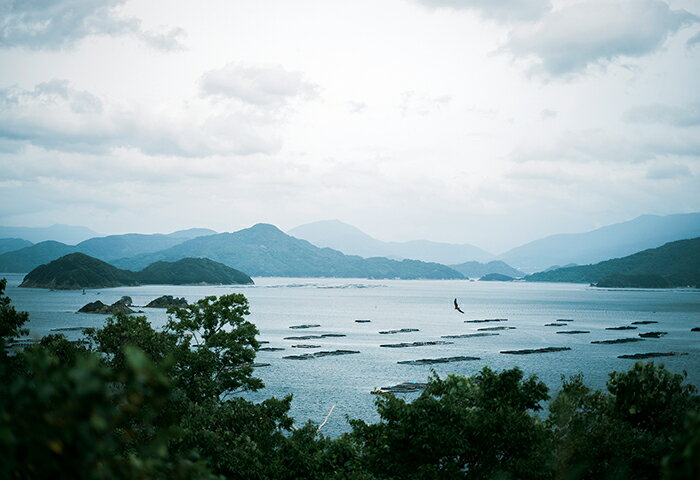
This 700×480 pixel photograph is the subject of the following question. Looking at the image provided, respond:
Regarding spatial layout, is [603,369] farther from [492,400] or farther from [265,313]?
[265,313]

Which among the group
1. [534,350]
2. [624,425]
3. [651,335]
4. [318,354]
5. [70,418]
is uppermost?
[70,418]

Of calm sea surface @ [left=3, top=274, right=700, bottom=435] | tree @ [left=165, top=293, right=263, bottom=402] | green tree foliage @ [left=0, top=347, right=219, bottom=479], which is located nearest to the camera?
green tree foliage @ [left=0, top=347, right=219, bottom=479]

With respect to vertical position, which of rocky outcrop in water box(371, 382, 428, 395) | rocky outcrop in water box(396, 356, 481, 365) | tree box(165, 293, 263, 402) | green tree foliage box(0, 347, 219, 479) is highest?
green tree foliage box(0, 347, 219, 479)

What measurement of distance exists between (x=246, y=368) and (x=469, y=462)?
1831 centimetres

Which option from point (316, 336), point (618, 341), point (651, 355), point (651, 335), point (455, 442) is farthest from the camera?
point (316, 336)

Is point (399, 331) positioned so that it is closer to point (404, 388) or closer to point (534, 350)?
point (534, 350)

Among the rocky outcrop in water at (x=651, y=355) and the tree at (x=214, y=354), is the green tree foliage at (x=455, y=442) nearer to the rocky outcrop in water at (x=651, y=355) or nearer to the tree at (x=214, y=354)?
the tree at (x=214, y=354)

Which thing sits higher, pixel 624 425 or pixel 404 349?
pixel 624 425

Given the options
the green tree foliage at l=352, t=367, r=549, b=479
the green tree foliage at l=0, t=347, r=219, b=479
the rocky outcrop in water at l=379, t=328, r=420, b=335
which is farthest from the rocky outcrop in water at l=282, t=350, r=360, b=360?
the green tree foliage at l=0, t=347, r=219, b=479

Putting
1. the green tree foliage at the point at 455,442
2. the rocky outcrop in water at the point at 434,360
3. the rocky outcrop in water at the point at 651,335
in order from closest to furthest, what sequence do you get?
the green tree foliage at the point at 455,442 < the rocky outcrop in water at the point at 434,360 < the rocky outcrop in water at the point at 651,335

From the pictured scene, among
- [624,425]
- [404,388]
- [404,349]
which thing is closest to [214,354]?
[624,425]

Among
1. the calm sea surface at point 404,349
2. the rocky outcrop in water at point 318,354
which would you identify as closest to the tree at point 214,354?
the calm sea surface at point 404,349

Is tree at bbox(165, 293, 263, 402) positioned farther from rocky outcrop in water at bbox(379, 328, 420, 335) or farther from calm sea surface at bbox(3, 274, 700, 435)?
rocky outcrop in water at bbox(379, 328, 420, 335)

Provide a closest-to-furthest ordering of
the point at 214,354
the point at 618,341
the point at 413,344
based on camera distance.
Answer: the point at 214,354
the point at 618,341
the point at 413,344
